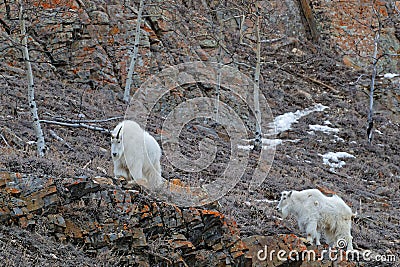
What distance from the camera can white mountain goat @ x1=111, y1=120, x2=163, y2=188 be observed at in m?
9.57

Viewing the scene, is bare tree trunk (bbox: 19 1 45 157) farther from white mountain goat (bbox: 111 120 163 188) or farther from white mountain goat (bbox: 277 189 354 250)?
white mountain goat (bbox: 277 189 354 250)

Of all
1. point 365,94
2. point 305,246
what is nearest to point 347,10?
point 365,94

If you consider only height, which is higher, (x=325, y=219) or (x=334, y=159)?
(x=325, y=219)

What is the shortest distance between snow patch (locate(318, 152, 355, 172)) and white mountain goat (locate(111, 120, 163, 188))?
12871 mm

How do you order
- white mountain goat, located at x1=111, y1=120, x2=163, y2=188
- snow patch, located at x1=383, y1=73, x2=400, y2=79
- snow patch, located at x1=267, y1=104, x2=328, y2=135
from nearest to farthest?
1. white mountain goat, located at x1=111, y1=120, x2=163, y2=188
2. snow patch, located at x1=267, y1=104, x2=328, y2=135
3. snow patch, located at x1=383, y1=73, x2=400, y2=79

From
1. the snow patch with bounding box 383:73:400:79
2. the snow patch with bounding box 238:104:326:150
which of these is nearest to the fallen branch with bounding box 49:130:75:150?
the snow patch with bounding box 238:104:326:150

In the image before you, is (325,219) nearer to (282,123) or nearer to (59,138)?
(59,138)

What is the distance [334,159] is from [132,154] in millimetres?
15086

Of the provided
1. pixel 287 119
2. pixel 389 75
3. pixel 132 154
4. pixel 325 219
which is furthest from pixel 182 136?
pixel 389 75

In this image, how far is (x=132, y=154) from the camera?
969 cm

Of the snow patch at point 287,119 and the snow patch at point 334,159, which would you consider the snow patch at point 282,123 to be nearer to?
the snow patch at point 287,119

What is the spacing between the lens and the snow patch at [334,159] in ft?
72.5

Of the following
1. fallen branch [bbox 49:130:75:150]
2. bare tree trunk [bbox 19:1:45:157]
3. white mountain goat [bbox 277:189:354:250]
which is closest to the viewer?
white mountain goat [bbox 277:189:354:250]

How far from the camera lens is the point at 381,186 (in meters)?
19.8
